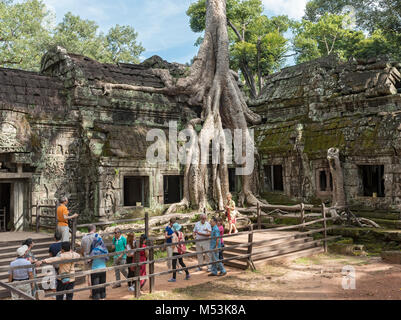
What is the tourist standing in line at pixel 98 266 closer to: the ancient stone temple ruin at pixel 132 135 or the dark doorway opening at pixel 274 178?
the ancient stone temple ruin at pixel 132 135

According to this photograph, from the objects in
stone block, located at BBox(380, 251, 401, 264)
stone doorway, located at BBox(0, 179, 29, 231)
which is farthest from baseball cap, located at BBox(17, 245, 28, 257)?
stone block, located at BBox(380, 251, 401, 264)

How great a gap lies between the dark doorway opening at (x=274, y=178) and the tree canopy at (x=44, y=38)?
14.5 m

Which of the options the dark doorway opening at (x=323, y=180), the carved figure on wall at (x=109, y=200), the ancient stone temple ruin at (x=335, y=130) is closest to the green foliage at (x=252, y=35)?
the ancient stone temple ruin at (x=335, y=130)

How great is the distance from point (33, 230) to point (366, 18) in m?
24.1

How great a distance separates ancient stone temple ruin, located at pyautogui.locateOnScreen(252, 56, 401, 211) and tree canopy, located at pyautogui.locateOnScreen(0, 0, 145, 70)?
47.0ft

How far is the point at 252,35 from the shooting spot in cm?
2692

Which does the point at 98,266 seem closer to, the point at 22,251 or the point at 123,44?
the point at 22,251

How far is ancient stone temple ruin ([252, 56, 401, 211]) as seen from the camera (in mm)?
11672

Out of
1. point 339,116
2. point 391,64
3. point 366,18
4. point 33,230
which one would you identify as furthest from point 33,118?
point 366,18

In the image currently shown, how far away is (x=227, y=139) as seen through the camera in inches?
574

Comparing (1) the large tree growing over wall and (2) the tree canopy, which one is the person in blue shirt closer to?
(1) the large tree growing over wall
